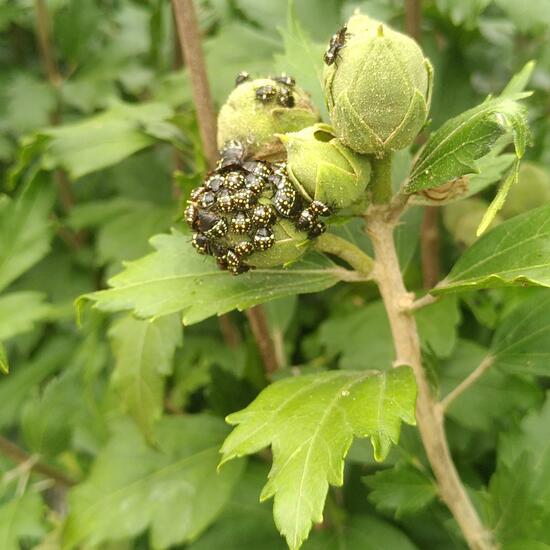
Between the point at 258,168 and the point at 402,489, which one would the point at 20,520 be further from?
the point at 258,168

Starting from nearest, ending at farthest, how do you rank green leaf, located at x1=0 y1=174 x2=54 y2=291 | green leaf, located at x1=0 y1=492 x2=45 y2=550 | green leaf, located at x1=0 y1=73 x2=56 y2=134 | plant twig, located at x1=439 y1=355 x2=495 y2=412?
plant twig, located at x1=439 y1=355 x2=495 y2=412 → green leaf, located at x1=0 y1=492 x2=45 y2=550 → green leaf, located at x1=0 y1=174 x2=54 y2=291 → green leaf, located at x1=0 y1=73 x2=56 y2=134

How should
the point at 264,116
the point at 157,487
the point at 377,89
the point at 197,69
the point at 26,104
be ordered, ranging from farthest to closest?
the point at 26,104, the point at 157,487, the point at 197,69, the point at 264,116, the point at 377,89

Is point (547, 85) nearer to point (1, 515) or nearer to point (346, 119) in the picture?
point (346, 119)

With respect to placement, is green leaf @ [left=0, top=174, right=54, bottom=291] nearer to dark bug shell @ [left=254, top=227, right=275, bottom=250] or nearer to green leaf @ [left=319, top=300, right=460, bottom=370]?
green leaf @ [left=319, top=300, right=460, bottom=370]

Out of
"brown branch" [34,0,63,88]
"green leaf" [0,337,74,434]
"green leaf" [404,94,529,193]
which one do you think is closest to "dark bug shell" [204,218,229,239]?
"green leaf" [404,94,529,193]

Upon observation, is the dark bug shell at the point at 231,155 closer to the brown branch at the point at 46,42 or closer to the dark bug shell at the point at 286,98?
the dark bug shell at the point at 286,98

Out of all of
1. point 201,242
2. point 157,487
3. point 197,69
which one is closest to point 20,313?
point 157,487
